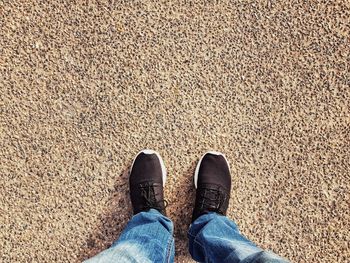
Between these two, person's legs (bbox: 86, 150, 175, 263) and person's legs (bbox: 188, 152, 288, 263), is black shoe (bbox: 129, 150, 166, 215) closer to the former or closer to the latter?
person's legs (bbox: 86, 150, 175, 263)

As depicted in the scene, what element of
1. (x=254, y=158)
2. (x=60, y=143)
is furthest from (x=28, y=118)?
(x=254, y=158)

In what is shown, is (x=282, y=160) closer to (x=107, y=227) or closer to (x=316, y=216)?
(x=316, y=216)

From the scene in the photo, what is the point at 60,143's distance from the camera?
1118 mm

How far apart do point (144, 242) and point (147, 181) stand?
21 centimetres

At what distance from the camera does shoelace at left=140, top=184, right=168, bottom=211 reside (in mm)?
1108

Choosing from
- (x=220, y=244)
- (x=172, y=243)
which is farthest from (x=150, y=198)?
(x=220, y=244)

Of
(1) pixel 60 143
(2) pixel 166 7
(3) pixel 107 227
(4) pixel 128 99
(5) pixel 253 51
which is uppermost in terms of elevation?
(2) pixel 166 7

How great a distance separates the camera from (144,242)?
0.98 m

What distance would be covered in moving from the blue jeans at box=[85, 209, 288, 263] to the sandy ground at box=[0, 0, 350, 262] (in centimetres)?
8

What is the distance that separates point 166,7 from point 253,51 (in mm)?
314

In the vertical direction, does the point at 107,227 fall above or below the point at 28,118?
below

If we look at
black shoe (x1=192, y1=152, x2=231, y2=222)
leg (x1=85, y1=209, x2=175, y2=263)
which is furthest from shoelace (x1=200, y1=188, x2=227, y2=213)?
leg (x1=85, y1=209, x2=175, y2=263)

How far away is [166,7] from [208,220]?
0.69 meters

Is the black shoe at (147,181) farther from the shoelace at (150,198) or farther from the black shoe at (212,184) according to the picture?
the black shoe at (212,184)
